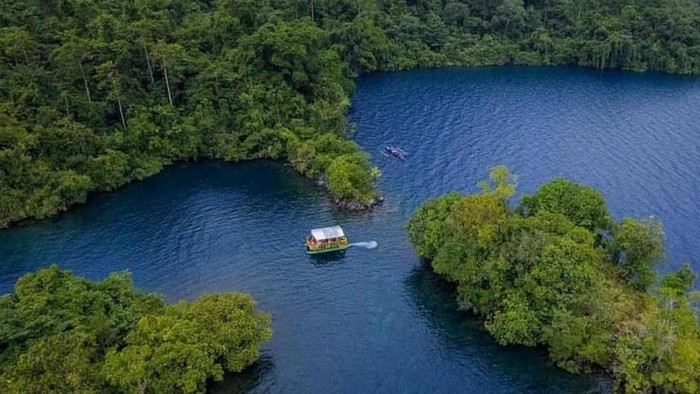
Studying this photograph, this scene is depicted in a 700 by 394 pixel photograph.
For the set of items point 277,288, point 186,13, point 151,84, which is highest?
point 186,13

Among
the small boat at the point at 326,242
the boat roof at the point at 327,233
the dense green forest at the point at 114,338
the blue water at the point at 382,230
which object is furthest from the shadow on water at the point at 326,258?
the dense green forest at the point at 114,338

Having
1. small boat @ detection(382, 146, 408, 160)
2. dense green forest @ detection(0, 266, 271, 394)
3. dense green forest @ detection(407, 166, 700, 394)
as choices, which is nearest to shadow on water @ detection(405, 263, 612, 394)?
dense green forest @ detection(407, 166, 700, 394)

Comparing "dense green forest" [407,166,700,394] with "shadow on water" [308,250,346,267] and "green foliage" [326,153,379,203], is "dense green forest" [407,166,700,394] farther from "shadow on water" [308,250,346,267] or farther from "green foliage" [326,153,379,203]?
"green foliage" [326,153,379,203]

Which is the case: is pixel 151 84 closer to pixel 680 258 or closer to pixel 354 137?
pixel 354 137

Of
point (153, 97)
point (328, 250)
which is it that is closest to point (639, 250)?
point (328, 250)

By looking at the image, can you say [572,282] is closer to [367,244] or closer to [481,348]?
[481,348]

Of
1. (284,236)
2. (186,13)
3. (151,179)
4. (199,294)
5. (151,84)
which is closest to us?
(199,294)

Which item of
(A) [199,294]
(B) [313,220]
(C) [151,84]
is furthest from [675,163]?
(C) [151,84]
